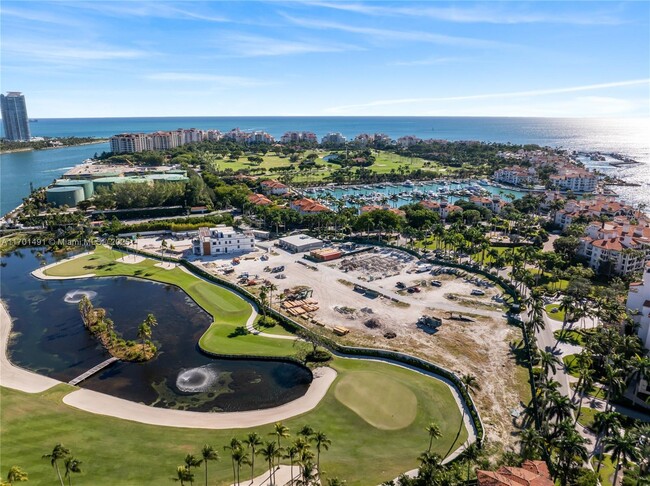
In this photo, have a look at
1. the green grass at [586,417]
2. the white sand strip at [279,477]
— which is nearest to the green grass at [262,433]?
the white sand strip at [279,477]

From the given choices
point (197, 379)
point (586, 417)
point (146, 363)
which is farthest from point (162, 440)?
Answer: point (586, 417)

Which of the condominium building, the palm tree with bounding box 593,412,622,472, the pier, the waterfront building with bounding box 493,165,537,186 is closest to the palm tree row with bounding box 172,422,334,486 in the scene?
the pier

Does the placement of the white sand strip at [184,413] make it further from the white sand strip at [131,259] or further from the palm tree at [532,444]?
the white sand strip at [131,259]

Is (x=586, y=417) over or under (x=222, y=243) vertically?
under

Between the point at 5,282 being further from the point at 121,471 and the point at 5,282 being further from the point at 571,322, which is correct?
the point at 571,322

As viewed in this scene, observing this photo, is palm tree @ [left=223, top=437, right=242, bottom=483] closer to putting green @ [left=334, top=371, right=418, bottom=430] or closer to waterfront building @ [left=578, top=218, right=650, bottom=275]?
putting green @ [left=334, top=371, right=418, bottom=430]

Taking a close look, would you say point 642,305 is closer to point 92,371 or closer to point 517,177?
point 92,371
